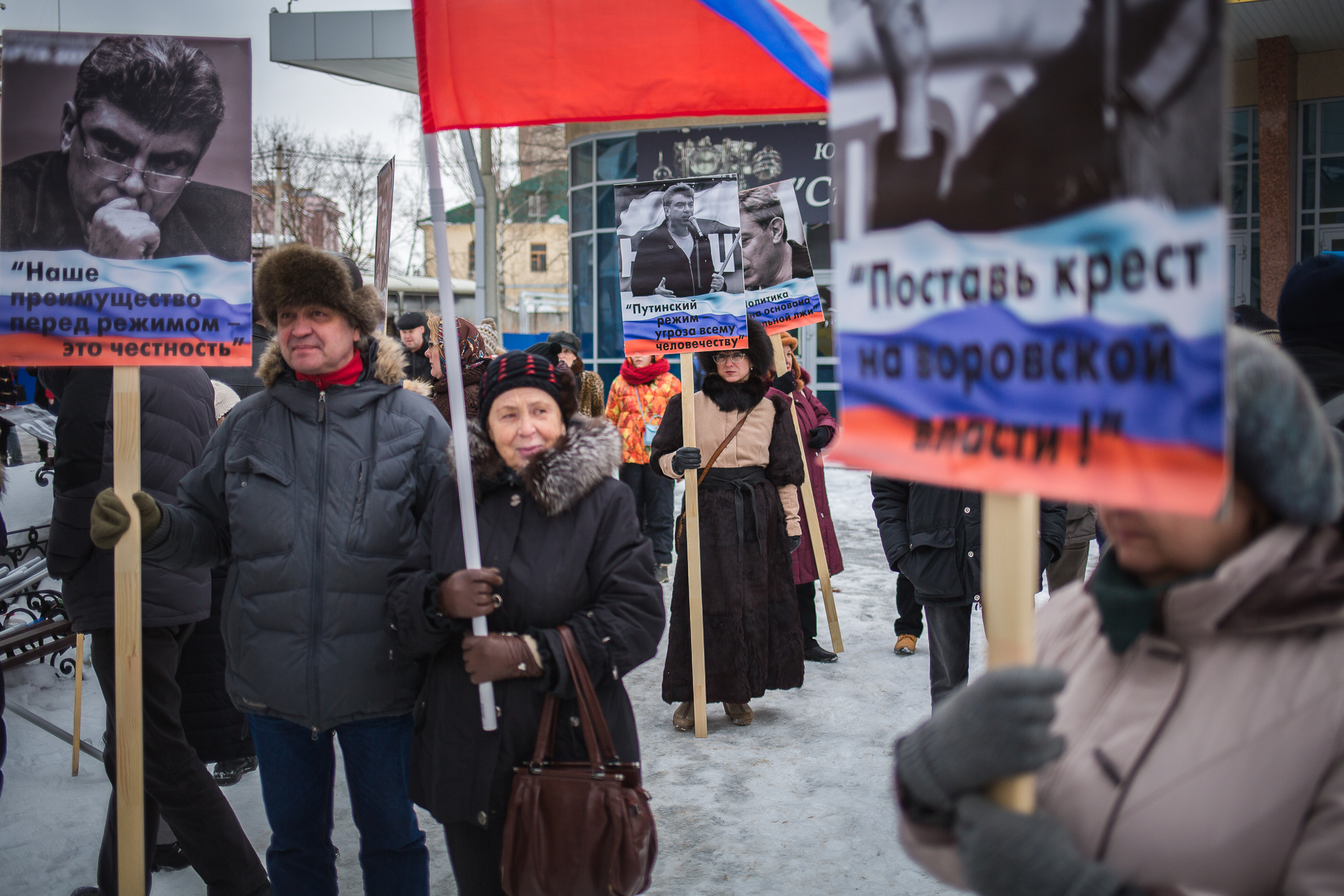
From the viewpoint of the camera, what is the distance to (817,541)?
246 inches

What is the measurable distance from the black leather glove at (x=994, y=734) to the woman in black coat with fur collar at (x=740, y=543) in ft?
11.8

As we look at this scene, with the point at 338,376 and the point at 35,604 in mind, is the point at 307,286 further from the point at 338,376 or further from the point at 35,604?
the point at 35,604

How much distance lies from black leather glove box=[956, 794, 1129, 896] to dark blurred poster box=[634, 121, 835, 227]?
16.1 m

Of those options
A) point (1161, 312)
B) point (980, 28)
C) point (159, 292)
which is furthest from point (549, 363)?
point (1161, 312)

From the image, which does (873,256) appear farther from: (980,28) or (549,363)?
(549,363)

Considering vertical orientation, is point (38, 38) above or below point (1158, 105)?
above

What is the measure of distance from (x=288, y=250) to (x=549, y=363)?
2.66ft

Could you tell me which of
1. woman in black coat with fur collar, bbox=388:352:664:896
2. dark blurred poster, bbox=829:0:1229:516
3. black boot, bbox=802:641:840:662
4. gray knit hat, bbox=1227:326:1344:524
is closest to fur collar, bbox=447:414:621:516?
woman in black coat with fur collar, bbox=388:352:664:896

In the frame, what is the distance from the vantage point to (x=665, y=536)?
8.73 m

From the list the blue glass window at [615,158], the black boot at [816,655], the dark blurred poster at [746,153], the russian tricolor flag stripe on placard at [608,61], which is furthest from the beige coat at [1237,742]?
the blue glass window at [615,158]

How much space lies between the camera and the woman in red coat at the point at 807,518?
6.10 m

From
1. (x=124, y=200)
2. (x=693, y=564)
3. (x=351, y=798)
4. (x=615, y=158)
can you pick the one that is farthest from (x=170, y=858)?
(x=615, y=158)

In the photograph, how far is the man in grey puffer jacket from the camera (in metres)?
2.65

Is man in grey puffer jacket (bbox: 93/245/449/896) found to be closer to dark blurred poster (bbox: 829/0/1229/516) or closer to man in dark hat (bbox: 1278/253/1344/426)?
dark blurred poster (bbox: 829/0/1229/516)
